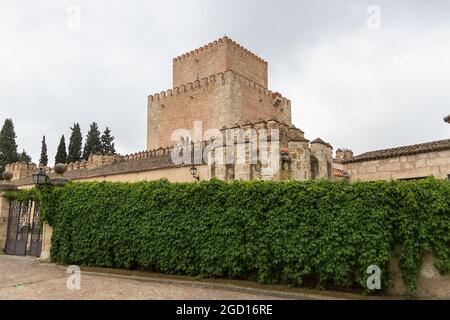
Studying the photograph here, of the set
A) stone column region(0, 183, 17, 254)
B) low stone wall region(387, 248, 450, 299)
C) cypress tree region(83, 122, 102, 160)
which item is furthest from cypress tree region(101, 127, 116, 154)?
low stone wall region(387, 248, 450, 299)

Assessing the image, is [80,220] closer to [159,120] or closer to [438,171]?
[438,171]

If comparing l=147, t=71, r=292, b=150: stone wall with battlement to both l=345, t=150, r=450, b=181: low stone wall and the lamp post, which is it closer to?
the lamp post

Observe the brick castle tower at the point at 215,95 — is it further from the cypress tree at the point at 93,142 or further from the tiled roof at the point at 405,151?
the cypress tree at the point at 93,142

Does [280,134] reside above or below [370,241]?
above

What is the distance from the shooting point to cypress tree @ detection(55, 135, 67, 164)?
143 feet

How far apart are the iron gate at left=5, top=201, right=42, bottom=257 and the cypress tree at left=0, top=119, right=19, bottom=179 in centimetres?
3314

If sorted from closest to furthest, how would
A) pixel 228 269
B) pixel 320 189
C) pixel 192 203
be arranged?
pixel 320 189
pixel 228 269
pixel 192 203

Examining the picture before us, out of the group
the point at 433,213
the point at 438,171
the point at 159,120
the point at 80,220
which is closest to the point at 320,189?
the point at 433,213

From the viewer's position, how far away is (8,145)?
144ft

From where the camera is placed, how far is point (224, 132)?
583 inches

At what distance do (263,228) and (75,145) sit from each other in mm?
41274

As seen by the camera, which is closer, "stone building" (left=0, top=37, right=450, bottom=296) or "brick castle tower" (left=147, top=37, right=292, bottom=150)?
"stone building" (left=0, top=37, right=450, bottom=296)

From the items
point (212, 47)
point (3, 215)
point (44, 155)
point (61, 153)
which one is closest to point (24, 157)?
point (44, 155)
